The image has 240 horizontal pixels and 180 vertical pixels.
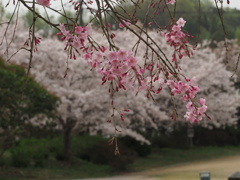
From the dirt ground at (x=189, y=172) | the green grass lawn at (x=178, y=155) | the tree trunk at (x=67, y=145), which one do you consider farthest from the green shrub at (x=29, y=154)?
the dirt ground at (x=189, y=172)

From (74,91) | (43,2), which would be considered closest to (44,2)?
(43,2)

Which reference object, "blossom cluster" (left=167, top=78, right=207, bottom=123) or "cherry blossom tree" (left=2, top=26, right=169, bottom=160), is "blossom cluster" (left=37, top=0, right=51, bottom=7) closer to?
"blossom cluster" (left=167, top=78, right=207, bottom=123)

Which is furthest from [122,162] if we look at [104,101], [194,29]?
[194,29]

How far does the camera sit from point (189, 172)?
16391 millimetres

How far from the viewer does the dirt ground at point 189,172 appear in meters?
15.0

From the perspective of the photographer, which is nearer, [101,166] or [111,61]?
[111,61]

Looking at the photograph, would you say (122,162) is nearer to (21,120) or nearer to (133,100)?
(133,100)

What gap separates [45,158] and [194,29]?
23193 millimetres

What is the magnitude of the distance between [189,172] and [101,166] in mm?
3667

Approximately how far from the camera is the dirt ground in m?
15.0

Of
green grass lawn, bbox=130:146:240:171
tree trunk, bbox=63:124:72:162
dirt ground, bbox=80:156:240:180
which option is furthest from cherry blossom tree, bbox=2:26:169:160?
dirt ground, bbox=80:156:240:180

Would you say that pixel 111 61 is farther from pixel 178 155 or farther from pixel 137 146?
pixel 178 155

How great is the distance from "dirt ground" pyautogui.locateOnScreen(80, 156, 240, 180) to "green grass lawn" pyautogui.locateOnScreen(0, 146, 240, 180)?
3.19 feet

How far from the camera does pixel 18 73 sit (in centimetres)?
1490
